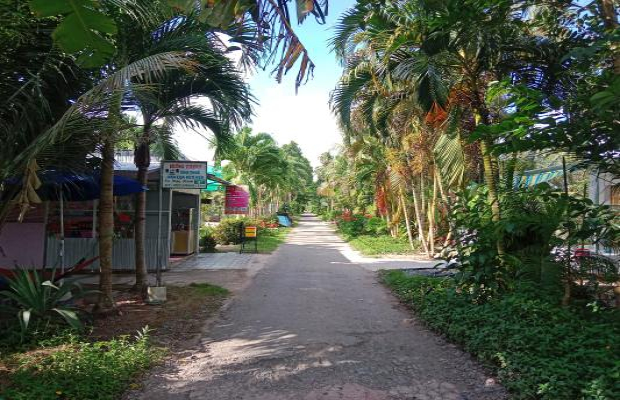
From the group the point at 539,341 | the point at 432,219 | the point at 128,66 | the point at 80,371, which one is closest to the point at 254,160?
the point at 432,219

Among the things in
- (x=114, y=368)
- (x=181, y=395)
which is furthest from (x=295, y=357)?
(x=114, y=368)

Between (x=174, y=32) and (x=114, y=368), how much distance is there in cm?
475

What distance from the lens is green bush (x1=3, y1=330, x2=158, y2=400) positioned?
3783 mm

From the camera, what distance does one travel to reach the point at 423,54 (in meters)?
6.81

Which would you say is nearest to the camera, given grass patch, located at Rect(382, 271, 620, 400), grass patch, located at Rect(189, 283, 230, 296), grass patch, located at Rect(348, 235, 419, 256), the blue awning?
grass patch, located at Rect(382, 271, 620, 400)

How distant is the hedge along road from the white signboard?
234cm

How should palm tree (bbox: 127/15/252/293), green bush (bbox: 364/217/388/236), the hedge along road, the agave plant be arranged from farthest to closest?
green bush (bbox: 364/217/388/236) → palm tree (bbox: 127/15/252/293) → the agave plant → the hedge along road

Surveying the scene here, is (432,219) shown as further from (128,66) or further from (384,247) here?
(128,66)

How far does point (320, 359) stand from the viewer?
483cm

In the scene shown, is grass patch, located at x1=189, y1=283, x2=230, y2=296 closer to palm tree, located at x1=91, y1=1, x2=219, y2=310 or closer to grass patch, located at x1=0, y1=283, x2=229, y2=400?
grass patch, located at x1=0, y1=283, x2=229, y2=400

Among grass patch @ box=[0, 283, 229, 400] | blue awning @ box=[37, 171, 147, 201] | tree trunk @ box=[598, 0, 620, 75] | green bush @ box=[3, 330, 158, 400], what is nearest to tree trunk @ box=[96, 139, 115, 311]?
grass patch @ box=[0, 283, 229, 400]

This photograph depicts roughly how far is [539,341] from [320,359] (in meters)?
2.20

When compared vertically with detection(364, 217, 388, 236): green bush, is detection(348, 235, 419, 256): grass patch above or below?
below

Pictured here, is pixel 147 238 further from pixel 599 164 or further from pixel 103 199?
pixel 599 164
